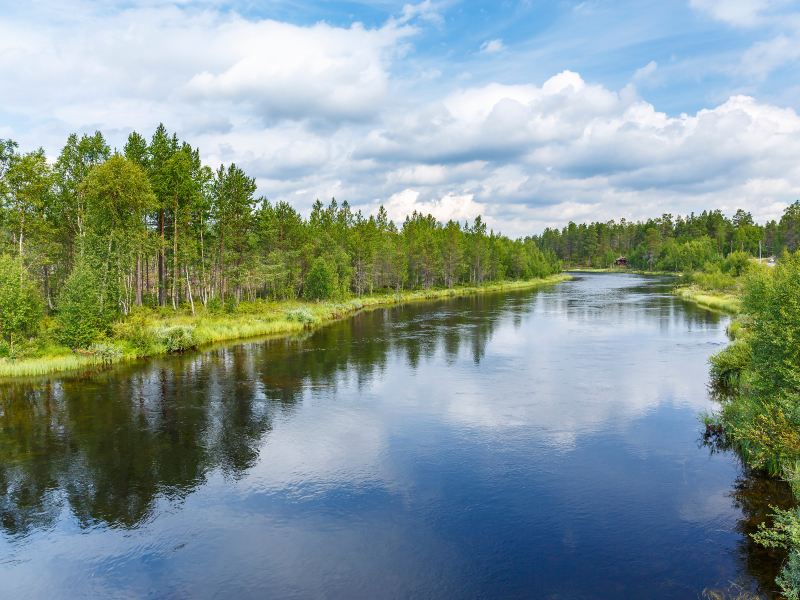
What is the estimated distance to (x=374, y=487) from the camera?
803 inches

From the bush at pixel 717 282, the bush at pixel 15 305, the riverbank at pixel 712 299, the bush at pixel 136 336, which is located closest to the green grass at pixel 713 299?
the riverbank at pixel 712 299

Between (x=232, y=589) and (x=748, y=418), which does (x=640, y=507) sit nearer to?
(x=748, y=418)

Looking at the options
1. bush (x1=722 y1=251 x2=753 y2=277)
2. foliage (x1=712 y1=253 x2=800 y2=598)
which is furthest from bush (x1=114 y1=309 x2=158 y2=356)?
bush (x1=722 y1=251 x2=753 y2=277)

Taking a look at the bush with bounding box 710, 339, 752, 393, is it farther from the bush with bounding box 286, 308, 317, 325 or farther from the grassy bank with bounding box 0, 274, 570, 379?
the bush with bounding box 286, 308, 317, 325

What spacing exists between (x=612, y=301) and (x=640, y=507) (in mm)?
75136

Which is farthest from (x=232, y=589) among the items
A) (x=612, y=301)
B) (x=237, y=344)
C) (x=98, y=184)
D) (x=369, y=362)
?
(x=612, y=301)

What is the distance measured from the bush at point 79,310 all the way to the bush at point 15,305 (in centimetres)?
172

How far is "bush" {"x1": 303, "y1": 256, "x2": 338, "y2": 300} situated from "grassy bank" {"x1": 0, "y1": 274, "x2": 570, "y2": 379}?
172cm

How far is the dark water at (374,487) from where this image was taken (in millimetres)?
14961

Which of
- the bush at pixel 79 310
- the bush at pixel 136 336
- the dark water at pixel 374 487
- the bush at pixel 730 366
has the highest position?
the bush at pixel 79 310

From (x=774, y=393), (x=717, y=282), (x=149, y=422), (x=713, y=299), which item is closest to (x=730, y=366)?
(x=774, y=393)

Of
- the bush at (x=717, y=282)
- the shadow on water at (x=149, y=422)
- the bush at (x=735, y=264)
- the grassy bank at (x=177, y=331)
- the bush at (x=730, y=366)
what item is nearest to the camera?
the shadow on water at (x=149, y=422)

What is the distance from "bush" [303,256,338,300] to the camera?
74800mm

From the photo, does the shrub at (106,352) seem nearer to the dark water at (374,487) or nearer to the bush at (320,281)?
the dark water at (374,487)
